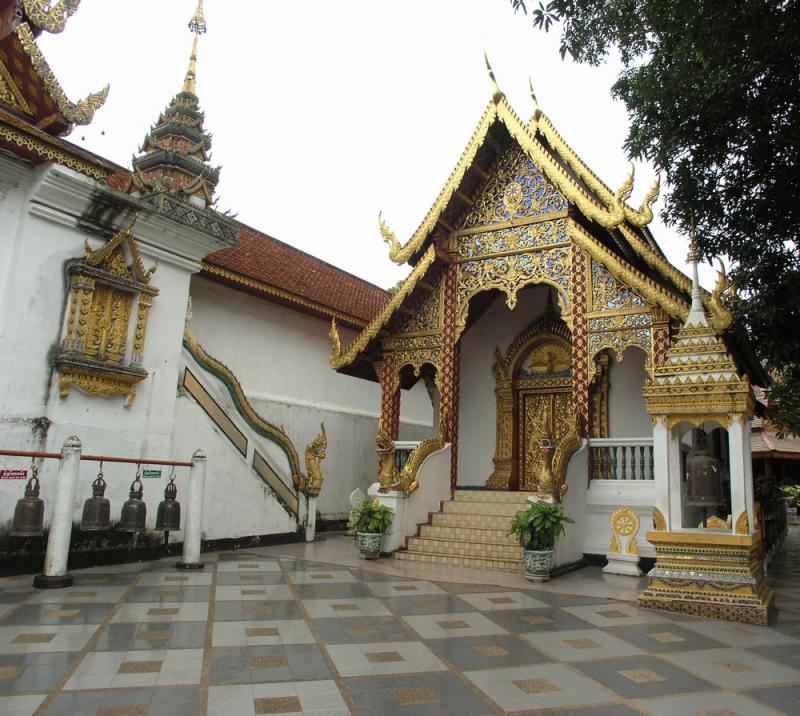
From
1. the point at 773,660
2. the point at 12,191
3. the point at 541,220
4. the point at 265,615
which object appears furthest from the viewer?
the point at 541,220

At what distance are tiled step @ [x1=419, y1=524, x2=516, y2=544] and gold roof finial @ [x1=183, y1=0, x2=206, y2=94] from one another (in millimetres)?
10106

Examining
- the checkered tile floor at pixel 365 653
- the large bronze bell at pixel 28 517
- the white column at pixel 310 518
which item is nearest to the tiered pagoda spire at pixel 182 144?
the white column at pixel 310 518

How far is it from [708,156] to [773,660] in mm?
4705

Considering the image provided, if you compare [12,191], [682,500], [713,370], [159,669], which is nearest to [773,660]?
[682,500]

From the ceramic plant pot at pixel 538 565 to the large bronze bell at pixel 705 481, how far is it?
5.01 feet

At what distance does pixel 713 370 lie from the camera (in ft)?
17.0

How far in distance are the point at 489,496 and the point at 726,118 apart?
502 cm

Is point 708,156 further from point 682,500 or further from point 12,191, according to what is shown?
point 12,191

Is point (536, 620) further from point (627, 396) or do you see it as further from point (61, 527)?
point (627, 396)

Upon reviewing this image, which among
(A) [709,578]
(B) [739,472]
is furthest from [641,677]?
(B) [739,472]

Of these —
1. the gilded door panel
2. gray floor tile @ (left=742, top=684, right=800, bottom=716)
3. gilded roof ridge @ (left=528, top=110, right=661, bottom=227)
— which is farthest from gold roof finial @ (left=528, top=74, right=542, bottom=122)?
→ gray floor tile @ (left=742, top=684, right=800, bottom=716)

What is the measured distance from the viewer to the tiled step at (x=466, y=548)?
23.2 ft

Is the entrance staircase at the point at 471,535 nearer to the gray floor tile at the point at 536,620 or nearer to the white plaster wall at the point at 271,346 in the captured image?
the gray floor tile at the point at 536,620

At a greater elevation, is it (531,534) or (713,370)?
(713,370)
